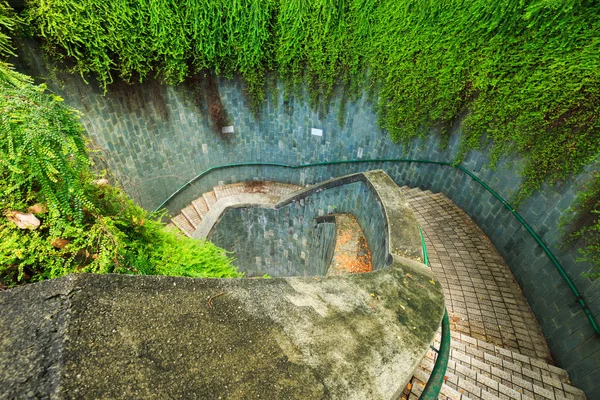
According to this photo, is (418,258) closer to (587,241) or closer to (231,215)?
(587,241)

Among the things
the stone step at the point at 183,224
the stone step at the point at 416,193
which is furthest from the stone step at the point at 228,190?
the stone step at the point at 416,193

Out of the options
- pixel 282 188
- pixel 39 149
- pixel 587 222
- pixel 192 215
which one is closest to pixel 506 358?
pixel 587 222

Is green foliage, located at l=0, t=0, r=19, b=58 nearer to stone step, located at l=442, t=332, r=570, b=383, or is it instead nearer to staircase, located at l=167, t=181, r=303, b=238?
staircase, located at l=167, t=181, r=303, b=238

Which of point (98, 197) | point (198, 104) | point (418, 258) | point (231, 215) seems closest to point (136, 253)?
point (98, 197)

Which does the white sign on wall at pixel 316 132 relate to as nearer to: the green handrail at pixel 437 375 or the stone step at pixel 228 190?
the stone step at pixel 228 190

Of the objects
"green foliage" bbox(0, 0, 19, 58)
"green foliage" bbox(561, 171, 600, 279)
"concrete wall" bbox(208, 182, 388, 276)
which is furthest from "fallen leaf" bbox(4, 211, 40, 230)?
"green foliage" bbox(561, 171, 600, 279)

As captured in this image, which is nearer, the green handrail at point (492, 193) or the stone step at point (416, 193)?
the green handrail at point (492, 193)
